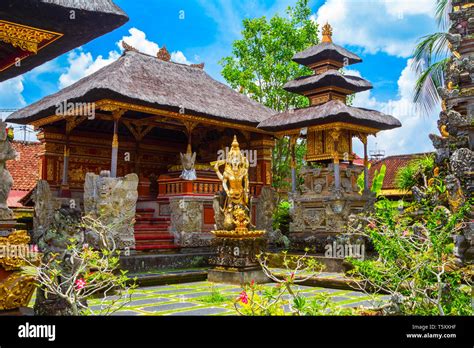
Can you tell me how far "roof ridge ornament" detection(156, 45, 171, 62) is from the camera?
19312 millimetres

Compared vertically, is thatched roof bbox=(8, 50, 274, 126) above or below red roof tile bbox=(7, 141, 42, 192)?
above

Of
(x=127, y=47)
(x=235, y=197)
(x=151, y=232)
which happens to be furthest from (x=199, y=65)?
(x=235, y=197)

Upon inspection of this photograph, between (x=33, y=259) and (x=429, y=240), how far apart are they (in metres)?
4.68

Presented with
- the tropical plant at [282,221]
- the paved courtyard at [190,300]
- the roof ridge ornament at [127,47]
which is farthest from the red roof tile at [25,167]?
the paved courtyard at [190,300]

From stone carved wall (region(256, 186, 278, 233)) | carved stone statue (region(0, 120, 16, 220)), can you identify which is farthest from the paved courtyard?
stone carved wall (region(256, 186, 278, 233))

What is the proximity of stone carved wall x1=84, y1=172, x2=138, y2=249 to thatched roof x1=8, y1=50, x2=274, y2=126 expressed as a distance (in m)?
2.38

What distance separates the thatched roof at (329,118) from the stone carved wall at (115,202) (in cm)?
565

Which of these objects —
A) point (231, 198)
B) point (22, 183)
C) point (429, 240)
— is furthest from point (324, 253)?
point (22, 183)

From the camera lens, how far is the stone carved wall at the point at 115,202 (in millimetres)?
13742

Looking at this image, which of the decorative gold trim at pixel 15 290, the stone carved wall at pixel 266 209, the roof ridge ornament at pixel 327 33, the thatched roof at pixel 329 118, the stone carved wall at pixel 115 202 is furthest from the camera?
the roof ridge ornament at pixel 327 33

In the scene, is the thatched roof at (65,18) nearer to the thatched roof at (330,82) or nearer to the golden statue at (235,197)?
the golden statue at (235,197)

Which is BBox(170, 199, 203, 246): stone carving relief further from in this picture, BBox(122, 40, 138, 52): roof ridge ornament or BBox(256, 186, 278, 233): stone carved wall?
BBox(122, 40, 138, 52): roof ridge ornament

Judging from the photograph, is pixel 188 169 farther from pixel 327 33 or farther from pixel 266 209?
pixel 327 33
